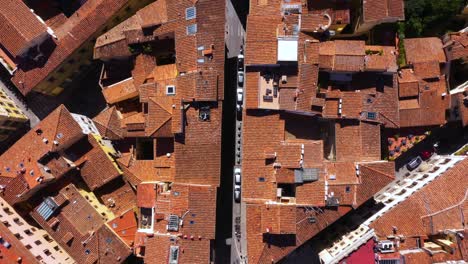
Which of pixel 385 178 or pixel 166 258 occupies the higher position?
pixel 385 178

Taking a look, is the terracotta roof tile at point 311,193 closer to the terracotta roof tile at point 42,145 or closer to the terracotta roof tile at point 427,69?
the terracotta roof tile at point 427,69

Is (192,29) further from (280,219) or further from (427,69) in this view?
(427,69)

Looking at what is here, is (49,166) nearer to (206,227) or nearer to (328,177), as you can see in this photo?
(206,227)

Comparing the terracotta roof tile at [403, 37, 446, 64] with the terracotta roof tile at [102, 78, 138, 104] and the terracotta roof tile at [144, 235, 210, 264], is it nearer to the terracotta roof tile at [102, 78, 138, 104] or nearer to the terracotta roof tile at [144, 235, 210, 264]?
the terracotta roof tile at [144, 235, 210, 264]

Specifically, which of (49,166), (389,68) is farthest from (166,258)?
(389,68)

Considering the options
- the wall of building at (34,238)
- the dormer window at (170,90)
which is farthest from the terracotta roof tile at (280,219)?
the wall of building at (34,238)
